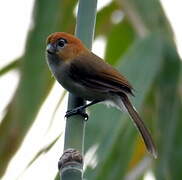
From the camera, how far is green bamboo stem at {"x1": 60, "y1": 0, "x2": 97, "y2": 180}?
4.55ft

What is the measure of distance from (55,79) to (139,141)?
68 centimetres

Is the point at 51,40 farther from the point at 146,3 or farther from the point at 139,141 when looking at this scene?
the point at 139,141

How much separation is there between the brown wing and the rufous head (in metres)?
0.05

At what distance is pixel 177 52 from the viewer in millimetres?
2389

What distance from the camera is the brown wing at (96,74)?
265cm

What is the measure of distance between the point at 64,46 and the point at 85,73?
17 cm

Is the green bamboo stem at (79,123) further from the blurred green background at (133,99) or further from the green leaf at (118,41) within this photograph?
the green leaf at (118,41)

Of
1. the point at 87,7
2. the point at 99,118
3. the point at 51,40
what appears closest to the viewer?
the point at 87,7

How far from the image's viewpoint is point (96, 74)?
9.00 ft

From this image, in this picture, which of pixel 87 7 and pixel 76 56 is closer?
pixel 87 7

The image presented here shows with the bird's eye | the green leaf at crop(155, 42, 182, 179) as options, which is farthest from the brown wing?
the green leaf at crop(155, 42, 182, 179)

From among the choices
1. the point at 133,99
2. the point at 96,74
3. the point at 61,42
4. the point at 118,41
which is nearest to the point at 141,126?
the point at 133,99

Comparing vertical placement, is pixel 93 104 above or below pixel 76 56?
below

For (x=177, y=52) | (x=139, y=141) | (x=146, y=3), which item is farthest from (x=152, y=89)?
(x=139, y=141)
